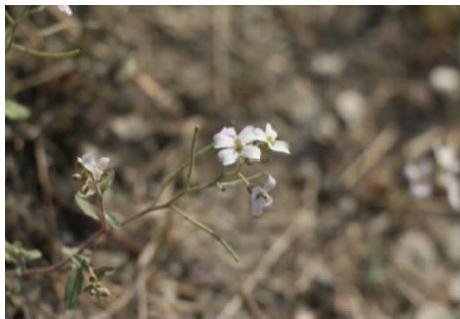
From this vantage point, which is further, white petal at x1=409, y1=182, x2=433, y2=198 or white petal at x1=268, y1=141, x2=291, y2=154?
white petal at x1=409, y1=182, x2=433, y2=198

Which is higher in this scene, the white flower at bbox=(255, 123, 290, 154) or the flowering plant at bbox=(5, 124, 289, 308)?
the white flower at bbox=(255, 123, 290, 154)

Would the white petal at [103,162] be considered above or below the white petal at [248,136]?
below

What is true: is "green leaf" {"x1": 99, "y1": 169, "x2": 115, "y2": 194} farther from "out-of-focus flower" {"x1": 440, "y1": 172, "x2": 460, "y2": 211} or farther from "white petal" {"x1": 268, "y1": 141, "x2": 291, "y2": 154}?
"out-of-focus flower" {"x1": 440, "y1": 172, "x2": 460, "y2": 211}

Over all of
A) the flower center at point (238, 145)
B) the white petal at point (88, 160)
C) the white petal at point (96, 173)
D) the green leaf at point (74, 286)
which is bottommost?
the green leaf at point (74, 286)

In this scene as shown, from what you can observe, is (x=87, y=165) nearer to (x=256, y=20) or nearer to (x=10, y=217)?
(x=10, y=217)

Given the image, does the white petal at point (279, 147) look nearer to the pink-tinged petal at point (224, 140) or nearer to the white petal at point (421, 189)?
the pink-tinged petal at point (224, 140)

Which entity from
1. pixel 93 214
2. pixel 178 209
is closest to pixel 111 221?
pixel 93 214

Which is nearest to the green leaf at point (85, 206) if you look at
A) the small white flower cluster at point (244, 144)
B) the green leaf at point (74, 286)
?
the green leaf at point (74, 286)

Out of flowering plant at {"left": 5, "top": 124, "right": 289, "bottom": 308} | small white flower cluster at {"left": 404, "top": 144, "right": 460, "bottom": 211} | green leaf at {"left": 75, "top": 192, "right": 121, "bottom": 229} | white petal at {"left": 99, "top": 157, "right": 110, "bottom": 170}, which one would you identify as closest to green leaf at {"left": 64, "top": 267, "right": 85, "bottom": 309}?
flowering plant at {"left": 5, "top": 124, "right": 289, "bottom": 308}
